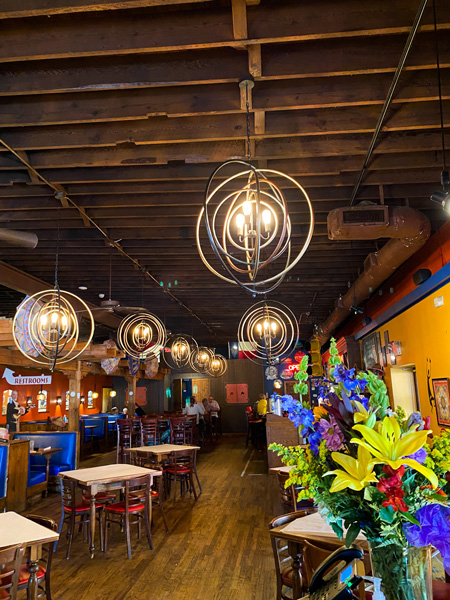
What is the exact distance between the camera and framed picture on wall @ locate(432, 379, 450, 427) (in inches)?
200

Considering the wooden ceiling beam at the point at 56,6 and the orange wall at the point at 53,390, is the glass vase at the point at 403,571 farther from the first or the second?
the orange wall at the point at 53,390

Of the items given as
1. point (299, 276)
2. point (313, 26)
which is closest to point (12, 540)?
point (313, 26)

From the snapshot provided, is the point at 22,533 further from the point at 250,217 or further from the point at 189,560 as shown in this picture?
the point at 250,217

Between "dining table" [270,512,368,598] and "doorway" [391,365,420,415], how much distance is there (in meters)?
4.64

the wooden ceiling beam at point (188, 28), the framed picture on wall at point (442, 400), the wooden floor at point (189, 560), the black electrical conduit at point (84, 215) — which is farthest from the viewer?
the framed picture on wall at point (442, 400)

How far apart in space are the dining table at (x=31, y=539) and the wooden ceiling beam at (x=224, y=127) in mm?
2992

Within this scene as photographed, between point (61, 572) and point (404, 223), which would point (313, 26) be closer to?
point (404, 223)

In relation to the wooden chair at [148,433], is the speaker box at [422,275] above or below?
above

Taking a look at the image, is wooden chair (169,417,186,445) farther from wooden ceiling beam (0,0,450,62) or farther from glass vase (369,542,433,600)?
glass vase (369,542,433,600)

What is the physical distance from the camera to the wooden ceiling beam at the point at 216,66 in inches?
115

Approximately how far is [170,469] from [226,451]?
6148 millimetres

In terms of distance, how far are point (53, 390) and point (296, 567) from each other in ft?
50.8

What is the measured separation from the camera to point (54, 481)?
815cm

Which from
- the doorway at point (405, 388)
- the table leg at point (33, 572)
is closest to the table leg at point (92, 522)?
the table leg at point (33, 572)
